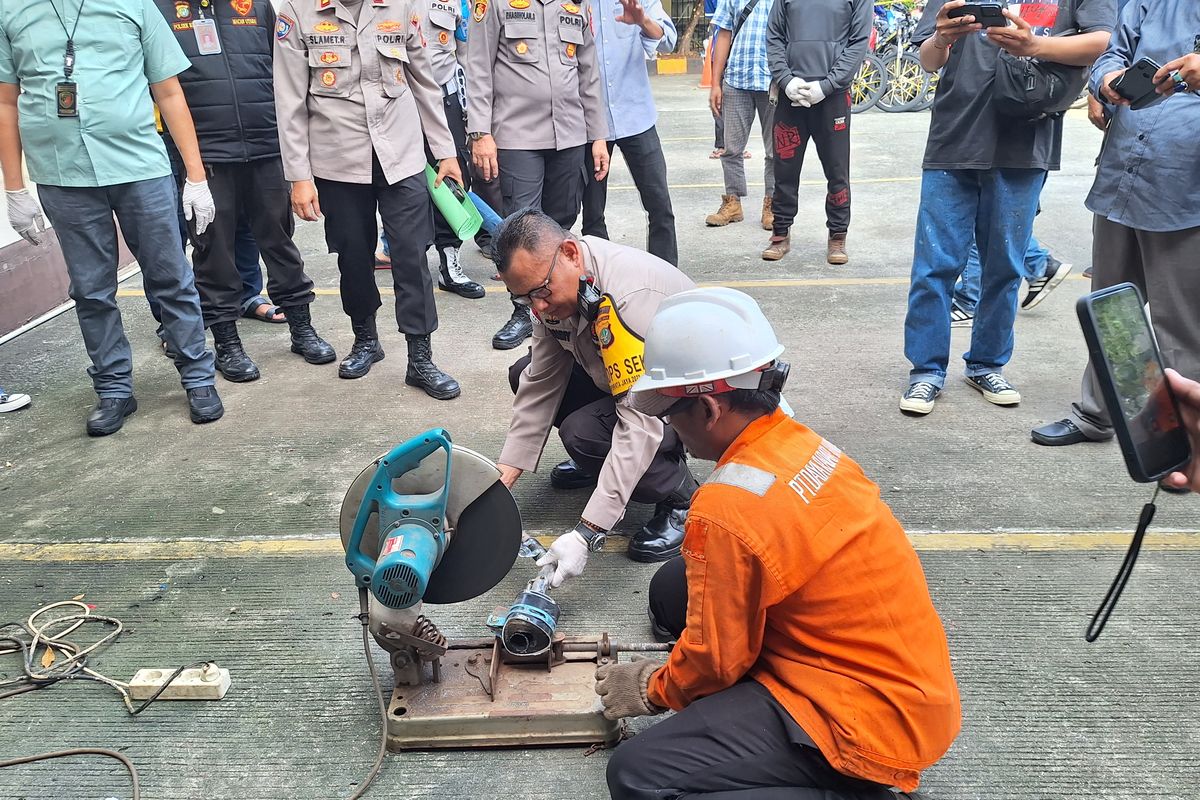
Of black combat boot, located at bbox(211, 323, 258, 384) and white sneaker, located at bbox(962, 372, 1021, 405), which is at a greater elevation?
black combat boot, located at bbox(211, 323, 258, 384)

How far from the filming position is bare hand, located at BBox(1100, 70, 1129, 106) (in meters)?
3.14

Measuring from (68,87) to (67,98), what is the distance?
5 centimetres

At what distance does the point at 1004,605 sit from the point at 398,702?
1.81m

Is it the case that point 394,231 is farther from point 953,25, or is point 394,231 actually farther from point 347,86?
point 953,25

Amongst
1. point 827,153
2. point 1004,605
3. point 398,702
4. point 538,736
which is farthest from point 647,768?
point 827,153

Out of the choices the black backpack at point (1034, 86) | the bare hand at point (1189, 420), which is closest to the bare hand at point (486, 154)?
the black backpack at point (1034, 86)

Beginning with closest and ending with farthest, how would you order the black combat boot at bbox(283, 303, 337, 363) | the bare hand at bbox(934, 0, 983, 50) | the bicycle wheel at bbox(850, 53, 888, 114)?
the bare hand at bbox(934, 0, 983, 50) < the black combat boot at bbox(283, 303, 337, 363) < the bicycle wheel at bbox(850, 53, 888, 114)

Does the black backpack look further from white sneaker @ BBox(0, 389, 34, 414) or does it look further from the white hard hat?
white sneaker @ BBox(0, 389, 34, 414)

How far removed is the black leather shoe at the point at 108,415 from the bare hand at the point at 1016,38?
4.04 metres

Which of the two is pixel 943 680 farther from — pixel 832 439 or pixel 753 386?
pixel 832 439

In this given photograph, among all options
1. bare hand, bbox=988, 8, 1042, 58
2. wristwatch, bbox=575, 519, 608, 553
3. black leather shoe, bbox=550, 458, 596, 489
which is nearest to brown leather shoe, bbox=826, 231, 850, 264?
bare hand, bbox=988, 8, 1042, 58

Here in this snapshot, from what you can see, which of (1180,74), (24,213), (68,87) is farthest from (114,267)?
(1180,74)

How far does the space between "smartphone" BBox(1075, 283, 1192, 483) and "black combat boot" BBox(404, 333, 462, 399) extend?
3.21 m

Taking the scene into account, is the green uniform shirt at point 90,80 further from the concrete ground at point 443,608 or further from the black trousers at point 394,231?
the concrete ground at point 443,608
